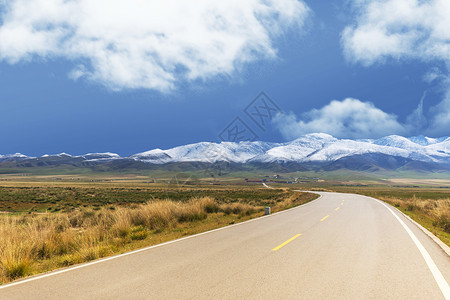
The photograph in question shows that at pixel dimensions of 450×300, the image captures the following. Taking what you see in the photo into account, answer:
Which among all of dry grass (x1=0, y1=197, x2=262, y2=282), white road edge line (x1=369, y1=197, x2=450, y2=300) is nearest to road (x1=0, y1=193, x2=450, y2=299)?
white road edge line (x1=369, y1=197, x2=450, y2=300)

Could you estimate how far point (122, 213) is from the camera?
1363cm

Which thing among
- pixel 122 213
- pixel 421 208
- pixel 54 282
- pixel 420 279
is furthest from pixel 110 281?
pixel 421 208

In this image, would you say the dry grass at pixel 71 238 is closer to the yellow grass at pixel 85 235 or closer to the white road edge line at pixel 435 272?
the yellow grass at pixel 85 235

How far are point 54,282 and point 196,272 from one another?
255 centimetres

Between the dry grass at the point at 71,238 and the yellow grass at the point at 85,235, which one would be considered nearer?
the dry grass at the point at 71,238

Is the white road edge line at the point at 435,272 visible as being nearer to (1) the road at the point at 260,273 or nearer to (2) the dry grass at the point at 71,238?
(1) the road at the point at 260,273

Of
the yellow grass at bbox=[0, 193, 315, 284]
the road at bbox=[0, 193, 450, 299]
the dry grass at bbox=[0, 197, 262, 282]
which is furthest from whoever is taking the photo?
the yellow grass at bbox=[0, 193, 315, 284]

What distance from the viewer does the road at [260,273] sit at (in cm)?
459

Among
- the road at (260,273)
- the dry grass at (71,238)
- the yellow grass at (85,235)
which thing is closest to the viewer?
the road at (260,273)

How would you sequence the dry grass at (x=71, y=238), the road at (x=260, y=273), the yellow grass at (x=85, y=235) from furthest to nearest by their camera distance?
the yellow grass at (x=85, y=235)
the dry grass at (x=71, y=238)
the road at (x=260, y=273)

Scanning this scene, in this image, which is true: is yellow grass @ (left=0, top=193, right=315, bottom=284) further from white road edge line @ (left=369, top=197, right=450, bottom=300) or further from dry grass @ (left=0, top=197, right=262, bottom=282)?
white road edge line @ (left=369, top=197, right=450, bottom=300)

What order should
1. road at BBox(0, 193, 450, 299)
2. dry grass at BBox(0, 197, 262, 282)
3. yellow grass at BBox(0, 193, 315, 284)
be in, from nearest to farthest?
road at BBox(0, 193, 450, 299), dry grass at BBox(0, 197, 262, 282), yellow grass at BBox(0, 193, 315, 284)

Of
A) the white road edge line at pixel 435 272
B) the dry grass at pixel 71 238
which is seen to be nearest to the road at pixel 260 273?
the white road edge line at pixel 435 272

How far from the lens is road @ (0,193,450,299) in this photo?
15.1 ft
